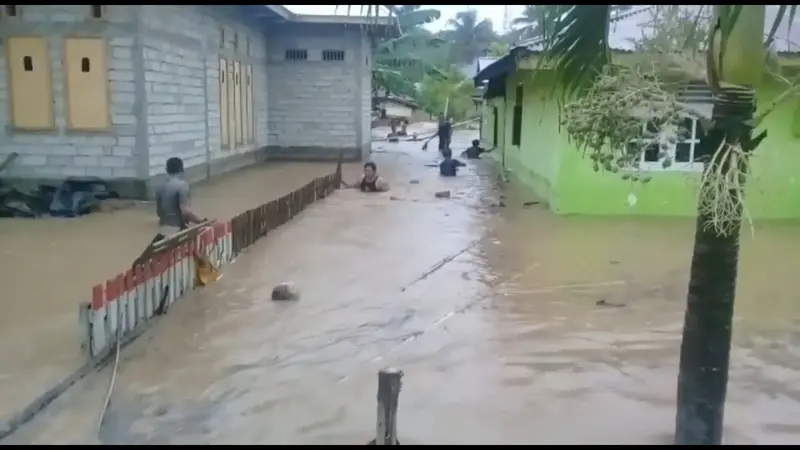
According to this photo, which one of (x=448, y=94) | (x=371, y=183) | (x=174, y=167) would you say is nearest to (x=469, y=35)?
(x=448, y=94)

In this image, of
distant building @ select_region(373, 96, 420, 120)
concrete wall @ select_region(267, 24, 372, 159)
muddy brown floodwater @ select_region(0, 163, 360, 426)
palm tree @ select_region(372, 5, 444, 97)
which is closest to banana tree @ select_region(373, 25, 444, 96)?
palm tree @ select_region(372, 5, 444, 97)

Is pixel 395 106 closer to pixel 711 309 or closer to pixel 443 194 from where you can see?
pixel 443 194

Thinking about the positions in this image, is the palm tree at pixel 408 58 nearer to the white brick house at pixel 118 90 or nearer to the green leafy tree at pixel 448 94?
the green leafy tree at pixel 448 94

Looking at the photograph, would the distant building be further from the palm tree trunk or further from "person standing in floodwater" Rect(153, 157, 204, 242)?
the palm tree trunk

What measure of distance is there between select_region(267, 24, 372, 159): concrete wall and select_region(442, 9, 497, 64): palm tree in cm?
4388

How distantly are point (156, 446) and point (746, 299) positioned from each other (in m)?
6.06

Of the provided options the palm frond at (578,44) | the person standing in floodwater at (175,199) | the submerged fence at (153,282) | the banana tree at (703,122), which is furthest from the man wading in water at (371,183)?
the palm frond at (578,44)

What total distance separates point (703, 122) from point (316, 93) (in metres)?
20.7

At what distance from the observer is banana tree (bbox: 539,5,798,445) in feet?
12.3

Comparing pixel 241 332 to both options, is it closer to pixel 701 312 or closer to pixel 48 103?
pixel 701 312

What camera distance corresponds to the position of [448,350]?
627 cm

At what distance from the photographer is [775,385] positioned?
5.62m

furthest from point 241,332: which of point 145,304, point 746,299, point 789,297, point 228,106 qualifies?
point 228,106

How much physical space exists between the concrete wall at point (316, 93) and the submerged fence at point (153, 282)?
46.8 feet
